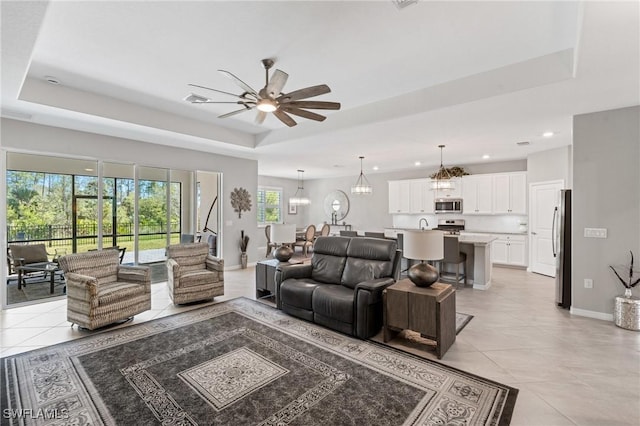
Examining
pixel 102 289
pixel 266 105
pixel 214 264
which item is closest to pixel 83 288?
pixel 102 289

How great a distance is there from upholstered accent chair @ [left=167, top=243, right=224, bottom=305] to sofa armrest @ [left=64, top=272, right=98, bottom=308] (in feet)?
3.24

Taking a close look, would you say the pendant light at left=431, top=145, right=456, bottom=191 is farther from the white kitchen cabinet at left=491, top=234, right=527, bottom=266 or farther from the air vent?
the air vent

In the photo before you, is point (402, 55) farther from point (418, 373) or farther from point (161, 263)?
point (161, 263)

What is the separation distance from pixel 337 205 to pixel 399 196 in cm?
258

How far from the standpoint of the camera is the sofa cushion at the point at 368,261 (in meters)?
3.69

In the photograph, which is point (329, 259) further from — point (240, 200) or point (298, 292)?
point (240, 200)

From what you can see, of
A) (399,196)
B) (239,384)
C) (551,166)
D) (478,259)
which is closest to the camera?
(239,384)

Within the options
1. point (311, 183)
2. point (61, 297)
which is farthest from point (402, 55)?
point (311, 183)

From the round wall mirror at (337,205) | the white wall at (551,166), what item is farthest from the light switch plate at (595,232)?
the round wall mirror at (337,205)

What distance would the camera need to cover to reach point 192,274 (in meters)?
4.39

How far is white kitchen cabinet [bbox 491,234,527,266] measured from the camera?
6.83 meters

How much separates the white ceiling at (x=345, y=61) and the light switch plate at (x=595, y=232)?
1524 millimetres

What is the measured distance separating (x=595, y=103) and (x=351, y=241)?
3332 mm

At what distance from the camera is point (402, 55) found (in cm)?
293
